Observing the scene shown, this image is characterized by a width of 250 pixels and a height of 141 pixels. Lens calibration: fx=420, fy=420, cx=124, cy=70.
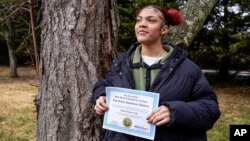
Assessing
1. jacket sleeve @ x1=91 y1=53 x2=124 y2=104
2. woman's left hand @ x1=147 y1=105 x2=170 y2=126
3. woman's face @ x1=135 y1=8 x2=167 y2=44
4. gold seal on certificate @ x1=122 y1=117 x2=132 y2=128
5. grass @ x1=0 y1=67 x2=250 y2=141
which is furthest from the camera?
grass @ x1=0 y1=67 x2=250 y2=141

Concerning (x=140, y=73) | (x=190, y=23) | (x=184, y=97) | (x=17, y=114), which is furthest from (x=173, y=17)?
(x=17, y=114)

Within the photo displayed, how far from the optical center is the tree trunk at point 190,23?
11.8 ft

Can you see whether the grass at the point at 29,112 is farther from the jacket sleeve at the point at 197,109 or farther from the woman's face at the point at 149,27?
the jacket sleeve at the point at 197,109

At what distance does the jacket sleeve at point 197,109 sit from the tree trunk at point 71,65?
0.92 metres

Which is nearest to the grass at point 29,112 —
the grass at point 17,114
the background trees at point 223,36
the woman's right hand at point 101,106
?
the grass at point 17,114

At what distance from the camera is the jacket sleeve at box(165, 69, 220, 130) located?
246 cm

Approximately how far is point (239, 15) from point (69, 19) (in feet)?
42.0

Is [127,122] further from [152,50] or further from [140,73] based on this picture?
[152,50]

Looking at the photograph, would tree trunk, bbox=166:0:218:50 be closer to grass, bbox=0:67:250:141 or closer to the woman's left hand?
the woman's left hand

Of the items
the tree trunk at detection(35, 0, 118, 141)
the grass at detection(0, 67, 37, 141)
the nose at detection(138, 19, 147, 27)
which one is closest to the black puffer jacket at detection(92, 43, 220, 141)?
the nose at detection(138, 19, 147, 27)

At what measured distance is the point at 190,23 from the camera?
370 centimetres

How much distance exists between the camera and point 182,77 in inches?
→ 103

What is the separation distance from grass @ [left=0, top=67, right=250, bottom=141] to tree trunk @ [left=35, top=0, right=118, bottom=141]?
4.39 metres

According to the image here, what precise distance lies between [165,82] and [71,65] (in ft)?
2.96
